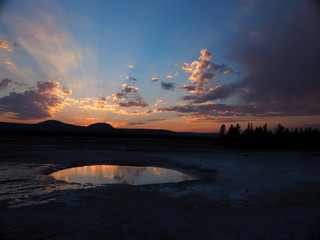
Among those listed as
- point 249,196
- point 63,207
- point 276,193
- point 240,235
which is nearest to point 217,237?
point 240,235

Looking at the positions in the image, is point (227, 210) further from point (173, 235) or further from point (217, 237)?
point (173, 235)

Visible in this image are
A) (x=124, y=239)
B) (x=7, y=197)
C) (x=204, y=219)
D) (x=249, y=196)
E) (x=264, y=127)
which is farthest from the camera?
(x=264, y=127)

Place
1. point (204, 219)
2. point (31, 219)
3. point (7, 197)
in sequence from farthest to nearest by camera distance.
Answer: point (7, 197), point (204, 219), point (31, 219)

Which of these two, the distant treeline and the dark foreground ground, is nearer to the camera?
the dark foreground ground

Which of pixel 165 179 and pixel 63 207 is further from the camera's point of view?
pixel 165 179

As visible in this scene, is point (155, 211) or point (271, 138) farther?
point (271, 138)

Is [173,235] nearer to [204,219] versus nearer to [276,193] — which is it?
[204,219]

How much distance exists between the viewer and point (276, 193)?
10852 mm

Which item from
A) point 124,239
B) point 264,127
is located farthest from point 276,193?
point 264,127

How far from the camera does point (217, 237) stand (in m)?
5.74

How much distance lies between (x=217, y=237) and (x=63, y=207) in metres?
6.12

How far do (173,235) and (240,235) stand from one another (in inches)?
84.7

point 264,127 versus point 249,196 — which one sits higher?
point 264,127

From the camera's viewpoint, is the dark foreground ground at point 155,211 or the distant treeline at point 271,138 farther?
the distant treeline at point 271,138
